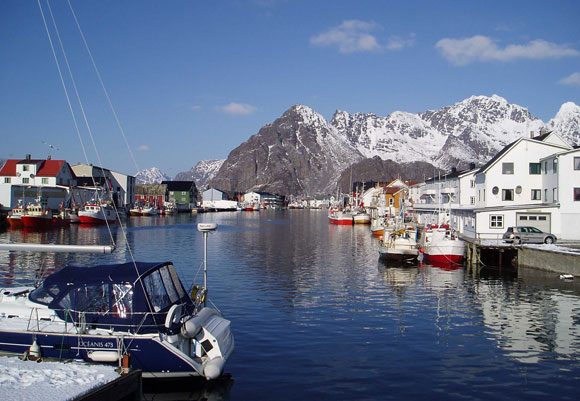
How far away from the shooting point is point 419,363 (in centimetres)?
2292

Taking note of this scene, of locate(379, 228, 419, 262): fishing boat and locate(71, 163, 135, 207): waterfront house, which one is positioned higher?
locate(71, 163, 135, 207): waterfront house

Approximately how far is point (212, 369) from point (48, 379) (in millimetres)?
5547

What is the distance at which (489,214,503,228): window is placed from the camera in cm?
6469

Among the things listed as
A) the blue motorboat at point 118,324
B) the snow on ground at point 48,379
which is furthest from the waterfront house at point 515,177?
the snow on ground at point 48,379

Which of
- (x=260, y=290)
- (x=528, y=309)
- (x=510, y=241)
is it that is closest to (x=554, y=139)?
(x=510, y=241)

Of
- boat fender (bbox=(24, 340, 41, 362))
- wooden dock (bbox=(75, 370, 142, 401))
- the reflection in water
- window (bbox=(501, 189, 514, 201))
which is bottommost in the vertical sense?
the reflection in water

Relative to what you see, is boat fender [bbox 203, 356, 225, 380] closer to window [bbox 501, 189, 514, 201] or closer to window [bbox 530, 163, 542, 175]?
window [bbox 501, 189, 514, 201]

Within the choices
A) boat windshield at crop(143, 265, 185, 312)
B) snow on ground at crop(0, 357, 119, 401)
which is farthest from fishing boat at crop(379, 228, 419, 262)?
snow on ground at crop(0, 357, 119, 401)

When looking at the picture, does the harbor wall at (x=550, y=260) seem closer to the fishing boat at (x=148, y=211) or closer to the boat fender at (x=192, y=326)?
the boat fender at (x=192, y=326)

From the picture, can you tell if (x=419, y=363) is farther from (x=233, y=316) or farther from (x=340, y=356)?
(x=233, y=316)

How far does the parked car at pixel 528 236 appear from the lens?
56.6 meters

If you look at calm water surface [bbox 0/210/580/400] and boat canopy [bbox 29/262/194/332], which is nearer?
boat canopy [bbox 29/262/194/332]

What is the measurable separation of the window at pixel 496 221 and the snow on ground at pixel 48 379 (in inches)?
2227

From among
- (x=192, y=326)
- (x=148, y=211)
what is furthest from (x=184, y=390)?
(x=148, y=211)
